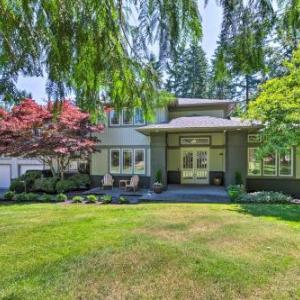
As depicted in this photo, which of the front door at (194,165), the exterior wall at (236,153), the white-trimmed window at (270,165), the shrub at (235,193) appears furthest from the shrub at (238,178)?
the front door at (194,165)

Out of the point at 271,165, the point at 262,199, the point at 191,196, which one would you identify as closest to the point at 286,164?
the point at 271,165

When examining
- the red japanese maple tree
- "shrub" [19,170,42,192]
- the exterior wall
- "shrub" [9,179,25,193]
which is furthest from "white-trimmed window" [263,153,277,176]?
"shrub" [9,179,25,193]

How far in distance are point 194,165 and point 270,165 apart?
4295mm

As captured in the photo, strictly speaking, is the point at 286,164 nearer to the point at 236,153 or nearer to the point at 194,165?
the point at 236,153

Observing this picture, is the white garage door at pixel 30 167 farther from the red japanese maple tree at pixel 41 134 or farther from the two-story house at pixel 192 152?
the red japanese maple tree at pixel 41 134

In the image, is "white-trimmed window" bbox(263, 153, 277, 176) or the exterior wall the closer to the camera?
the exterior wall

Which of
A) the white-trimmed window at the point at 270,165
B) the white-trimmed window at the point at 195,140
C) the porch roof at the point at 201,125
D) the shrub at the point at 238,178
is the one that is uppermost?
the porch roof at the point at 201,125

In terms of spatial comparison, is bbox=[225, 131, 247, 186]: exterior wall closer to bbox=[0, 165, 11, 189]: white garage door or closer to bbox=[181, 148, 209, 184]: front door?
bbox=[181, 148, 209, 184]: front door

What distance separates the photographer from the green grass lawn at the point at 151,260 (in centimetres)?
425

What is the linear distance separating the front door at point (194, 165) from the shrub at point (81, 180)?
580cm

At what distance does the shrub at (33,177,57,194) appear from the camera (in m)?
18.4

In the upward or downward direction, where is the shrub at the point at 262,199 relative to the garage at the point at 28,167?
downward

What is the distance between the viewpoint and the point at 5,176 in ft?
80.4

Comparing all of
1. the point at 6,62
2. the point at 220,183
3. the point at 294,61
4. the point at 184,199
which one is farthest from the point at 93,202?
the point at 6,62
